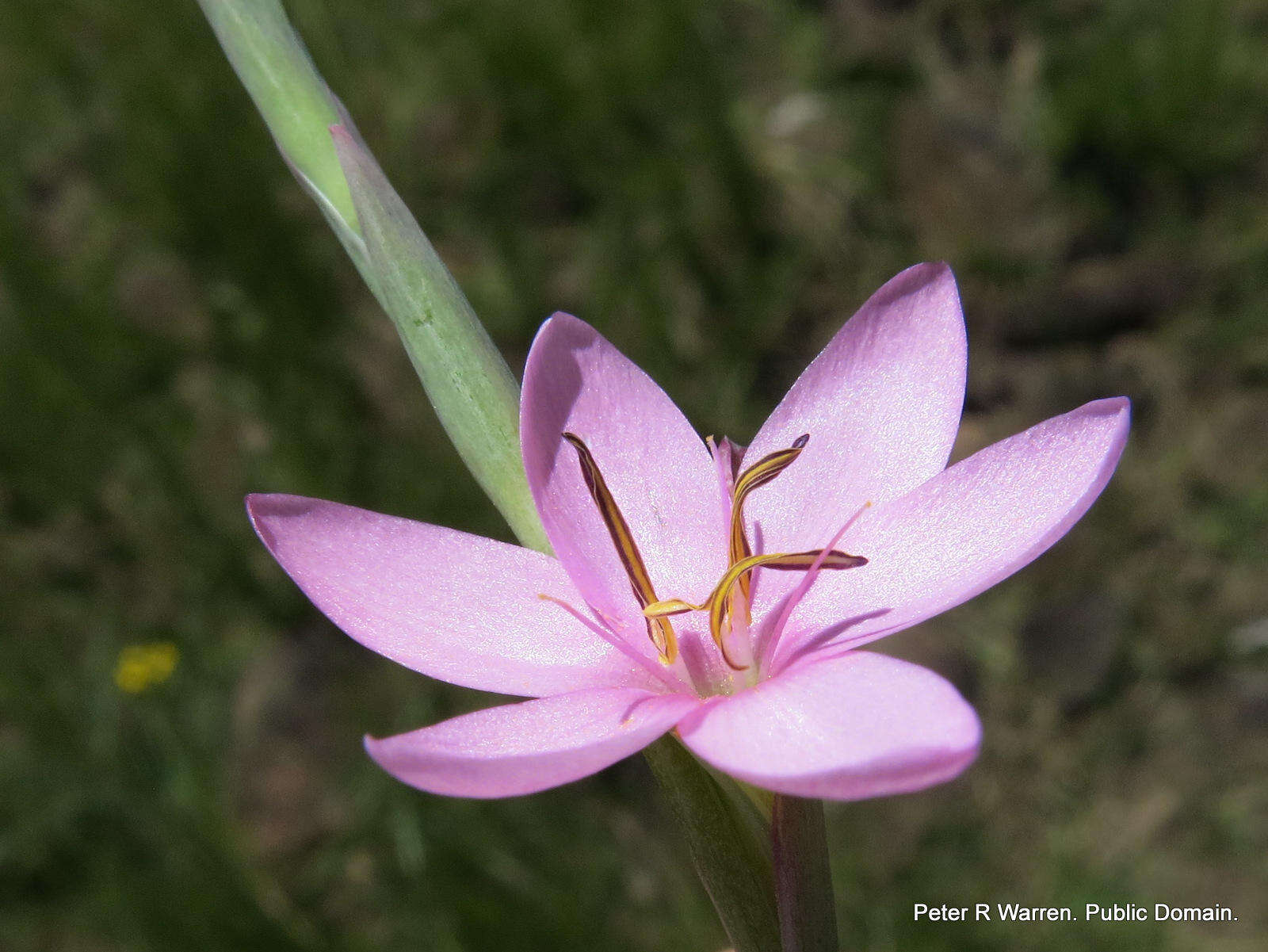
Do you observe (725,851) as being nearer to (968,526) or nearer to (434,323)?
(968,526)

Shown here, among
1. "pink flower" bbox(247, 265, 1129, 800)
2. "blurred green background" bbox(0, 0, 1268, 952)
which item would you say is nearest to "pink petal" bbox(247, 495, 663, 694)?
"pink flower" bbox(247, 265, 1129, 800)

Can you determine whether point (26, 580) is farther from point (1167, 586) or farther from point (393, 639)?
point (1167, 586)

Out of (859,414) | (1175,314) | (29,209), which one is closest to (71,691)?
(29,209)

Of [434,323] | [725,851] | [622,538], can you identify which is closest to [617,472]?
[622,538]

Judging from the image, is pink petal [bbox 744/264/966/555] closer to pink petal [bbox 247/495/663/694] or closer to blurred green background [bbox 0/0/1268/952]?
pink petal [bbox 247/495/663/694]

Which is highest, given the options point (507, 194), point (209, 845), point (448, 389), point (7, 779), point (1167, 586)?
point (448, 389)
